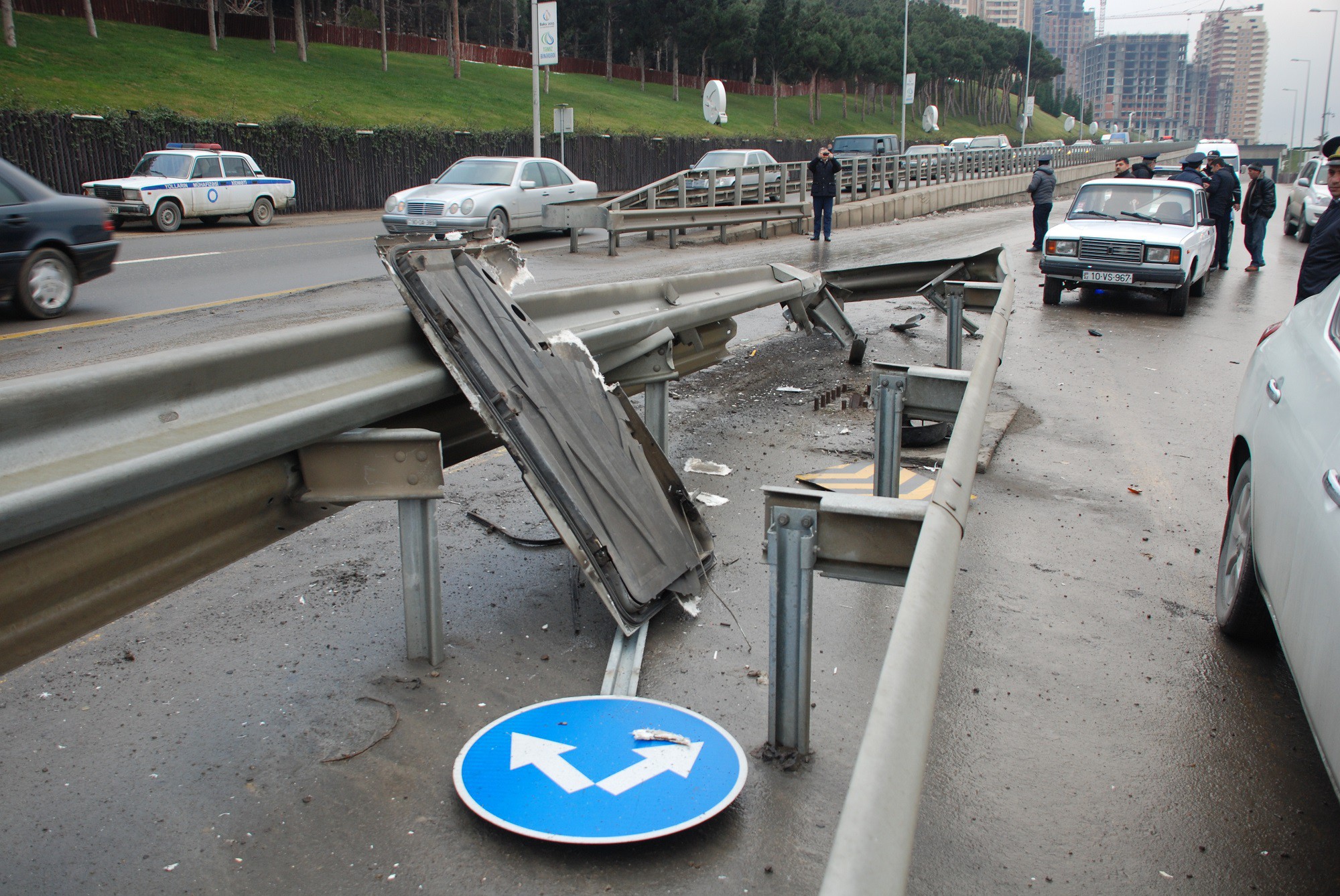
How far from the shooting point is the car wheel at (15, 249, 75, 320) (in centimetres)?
1095

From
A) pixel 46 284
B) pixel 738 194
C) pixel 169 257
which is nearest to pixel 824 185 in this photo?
pixel 738 194

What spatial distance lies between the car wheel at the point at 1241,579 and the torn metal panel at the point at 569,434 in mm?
2080

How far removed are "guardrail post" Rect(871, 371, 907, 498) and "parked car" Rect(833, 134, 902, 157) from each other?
4286 centimetres

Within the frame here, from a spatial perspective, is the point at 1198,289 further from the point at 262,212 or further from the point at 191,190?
the point at 262,212

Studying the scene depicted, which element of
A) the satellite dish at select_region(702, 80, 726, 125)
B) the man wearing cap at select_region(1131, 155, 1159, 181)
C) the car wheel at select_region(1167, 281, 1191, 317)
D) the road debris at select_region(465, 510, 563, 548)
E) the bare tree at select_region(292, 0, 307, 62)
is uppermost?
the bare tree at select_region(292, 0, 307, 62)

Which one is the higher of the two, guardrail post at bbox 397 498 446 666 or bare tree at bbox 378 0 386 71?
bare tree at bbox 378 0 386 71

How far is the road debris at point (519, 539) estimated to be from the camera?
5.08 metres

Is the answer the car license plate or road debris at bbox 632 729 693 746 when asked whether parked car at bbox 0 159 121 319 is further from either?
the car license plate

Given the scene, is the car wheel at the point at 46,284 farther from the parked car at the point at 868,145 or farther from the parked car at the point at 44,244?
the parked car at the point at 868,145

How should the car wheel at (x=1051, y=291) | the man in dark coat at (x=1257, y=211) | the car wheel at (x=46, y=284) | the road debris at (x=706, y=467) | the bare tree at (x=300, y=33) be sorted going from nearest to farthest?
the road debris at (x=706, y=467), the car wheel at (x=46, y=284), the car wheel at (x=1051, y=291), the man in dark coat at (x=1257, y=211), the bare tree at (x=300, y=33)

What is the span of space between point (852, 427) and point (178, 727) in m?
5.22

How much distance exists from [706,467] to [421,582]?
2995 mm

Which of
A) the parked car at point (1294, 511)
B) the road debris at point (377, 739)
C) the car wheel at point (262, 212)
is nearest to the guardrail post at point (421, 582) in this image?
the road debris at point (377, 739)

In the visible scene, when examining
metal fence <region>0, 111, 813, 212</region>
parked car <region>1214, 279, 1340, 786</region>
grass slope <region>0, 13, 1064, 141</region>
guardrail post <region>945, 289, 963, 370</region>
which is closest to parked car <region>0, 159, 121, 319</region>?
guardrail post <region>945, 289, 963, 370</region>
